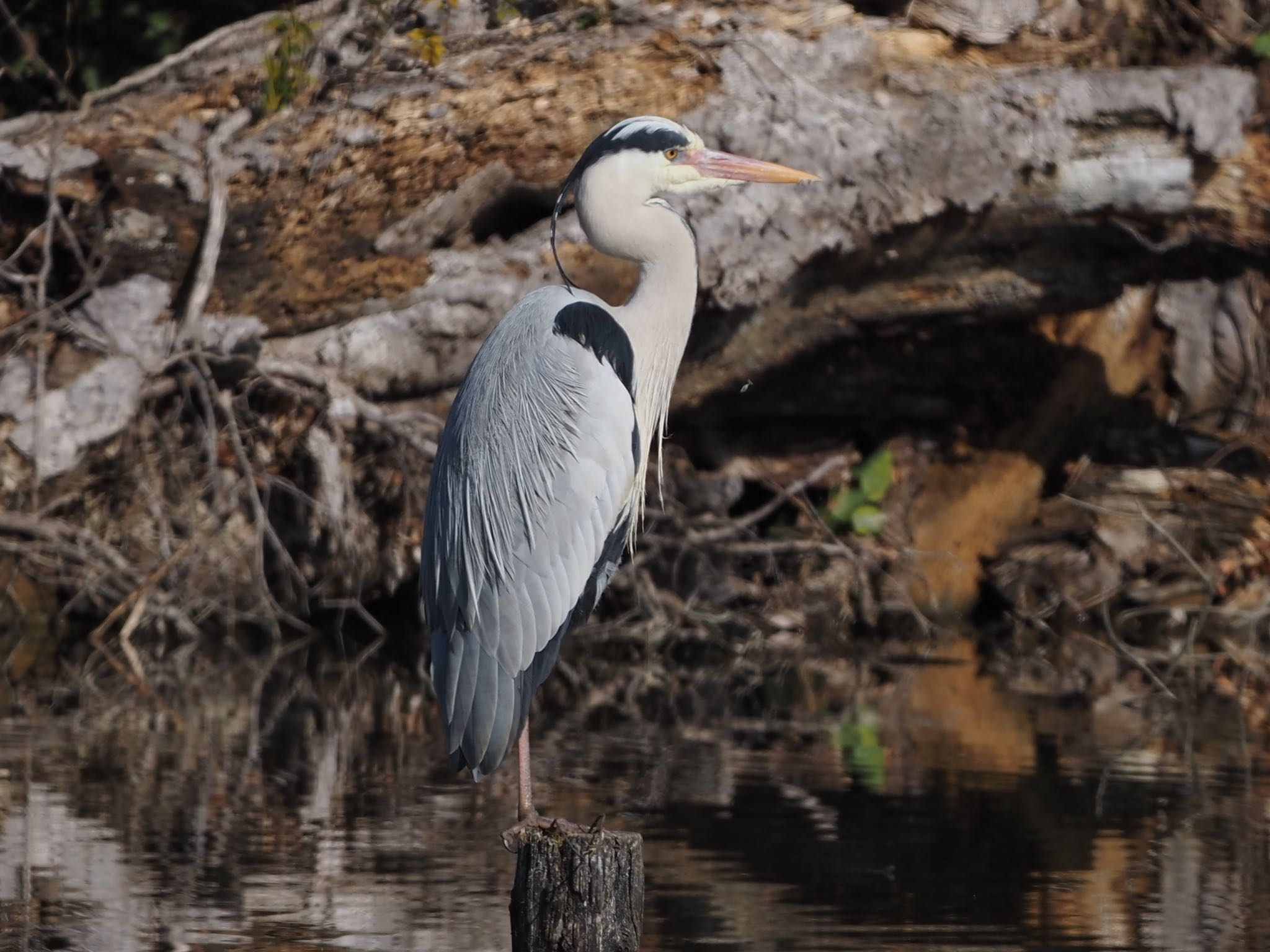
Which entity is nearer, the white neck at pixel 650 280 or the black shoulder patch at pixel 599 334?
the black shoulder patch at pixel 599 334

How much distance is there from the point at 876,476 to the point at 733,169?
19.0 feet

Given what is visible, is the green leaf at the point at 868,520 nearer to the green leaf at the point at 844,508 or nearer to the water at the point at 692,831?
the green leaf at the point at 844,508

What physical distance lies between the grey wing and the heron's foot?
1.25ft

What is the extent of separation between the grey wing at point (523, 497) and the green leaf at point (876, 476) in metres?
5.86

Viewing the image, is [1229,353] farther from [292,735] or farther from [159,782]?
[159,782]

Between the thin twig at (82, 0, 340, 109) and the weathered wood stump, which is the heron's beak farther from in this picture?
the thin twig at (82, 0, 340, 109)

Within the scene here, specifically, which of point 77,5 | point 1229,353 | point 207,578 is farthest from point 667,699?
point 77,5

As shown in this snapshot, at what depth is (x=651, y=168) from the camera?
16.5 feet

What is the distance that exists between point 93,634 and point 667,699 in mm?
2800

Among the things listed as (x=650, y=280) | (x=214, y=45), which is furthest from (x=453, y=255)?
(x=650, y=280)

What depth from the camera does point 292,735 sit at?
7230 mm

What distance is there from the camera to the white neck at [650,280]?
5023mm

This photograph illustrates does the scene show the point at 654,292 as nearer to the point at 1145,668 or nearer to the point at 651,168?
the point at 651,168

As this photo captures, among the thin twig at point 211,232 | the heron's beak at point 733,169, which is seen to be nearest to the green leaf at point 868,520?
the thin twig at point 211,232
